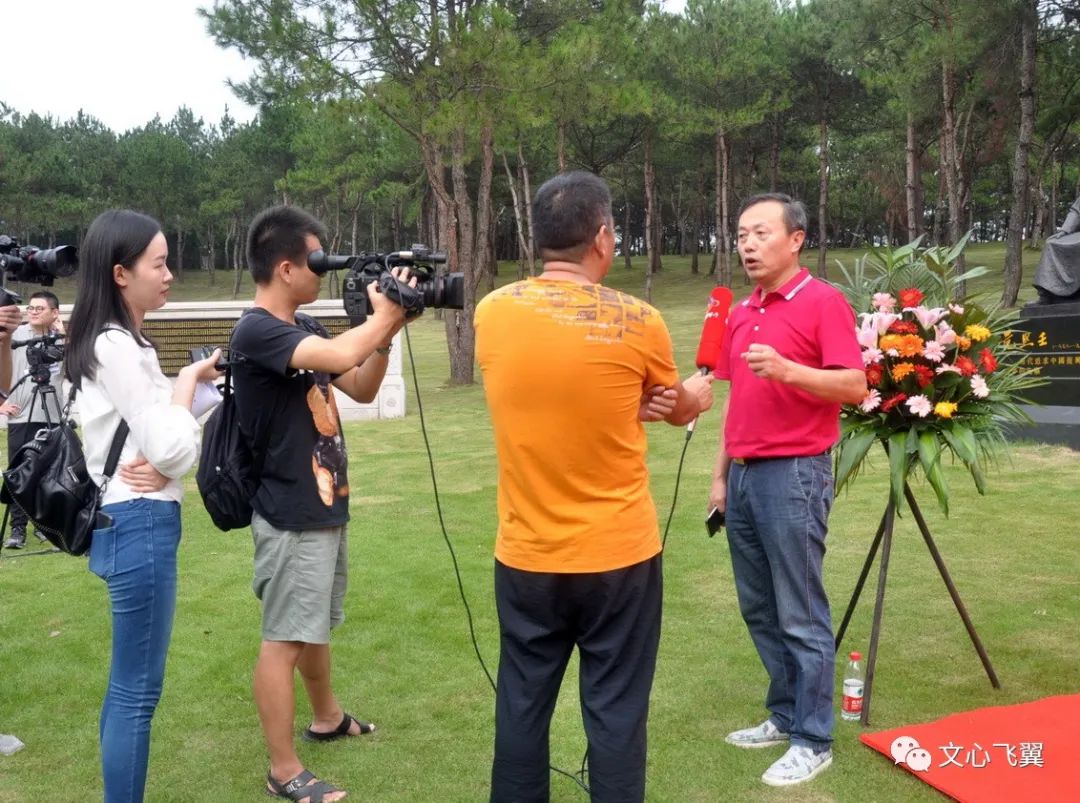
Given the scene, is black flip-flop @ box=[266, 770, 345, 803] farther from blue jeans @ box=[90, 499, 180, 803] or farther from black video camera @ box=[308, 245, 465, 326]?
black video camera @ box=[308, 245, 465, 326]

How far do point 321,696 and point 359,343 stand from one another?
1584mm

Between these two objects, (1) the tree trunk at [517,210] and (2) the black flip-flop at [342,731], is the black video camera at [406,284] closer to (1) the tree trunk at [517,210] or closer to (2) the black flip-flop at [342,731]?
(2) the black flip-flop at [342,731]

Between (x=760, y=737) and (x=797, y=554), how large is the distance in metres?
0.78

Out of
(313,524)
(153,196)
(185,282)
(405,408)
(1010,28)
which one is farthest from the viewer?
(185,282)

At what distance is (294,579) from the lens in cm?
293

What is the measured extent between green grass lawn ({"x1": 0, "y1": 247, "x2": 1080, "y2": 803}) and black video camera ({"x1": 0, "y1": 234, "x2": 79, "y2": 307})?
1.65 m

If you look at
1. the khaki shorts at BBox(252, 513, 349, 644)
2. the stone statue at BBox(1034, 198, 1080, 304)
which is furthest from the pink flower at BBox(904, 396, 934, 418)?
the stone statue at BBox(1034, 198, 1080, 304)

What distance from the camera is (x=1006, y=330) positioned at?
396 cm

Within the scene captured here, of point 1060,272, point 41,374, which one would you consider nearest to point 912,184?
point 1060,272

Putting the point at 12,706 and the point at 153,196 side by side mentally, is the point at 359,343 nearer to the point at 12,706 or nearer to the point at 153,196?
the point at 12,706

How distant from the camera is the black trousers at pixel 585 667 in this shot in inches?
89.8

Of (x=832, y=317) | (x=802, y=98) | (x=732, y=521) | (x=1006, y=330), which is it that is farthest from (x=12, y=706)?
(x=802, y=98)

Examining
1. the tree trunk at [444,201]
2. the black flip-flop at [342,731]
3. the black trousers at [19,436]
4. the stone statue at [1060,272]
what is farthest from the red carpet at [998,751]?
the tree trunk at [444,201]

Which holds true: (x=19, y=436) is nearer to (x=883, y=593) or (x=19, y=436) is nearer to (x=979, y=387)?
(x=883, y=593)
